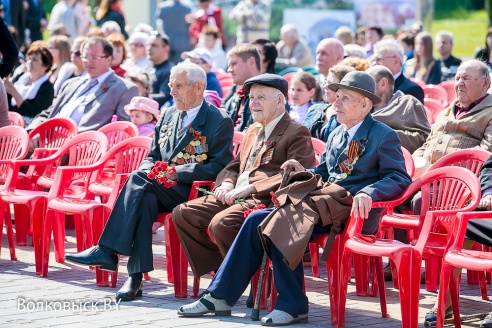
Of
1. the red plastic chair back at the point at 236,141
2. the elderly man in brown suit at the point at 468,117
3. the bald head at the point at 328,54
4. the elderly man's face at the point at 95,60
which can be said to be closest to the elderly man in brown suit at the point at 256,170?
the red plastic chair back at the point at 236,141

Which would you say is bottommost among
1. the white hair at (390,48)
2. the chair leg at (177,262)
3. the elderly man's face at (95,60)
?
the chair leg at (177,262)

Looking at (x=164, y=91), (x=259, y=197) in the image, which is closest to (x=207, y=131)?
(x=259, y=197)

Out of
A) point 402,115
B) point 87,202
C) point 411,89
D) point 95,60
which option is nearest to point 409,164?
point 402,115

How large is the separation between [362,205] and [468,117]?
178 centimetres

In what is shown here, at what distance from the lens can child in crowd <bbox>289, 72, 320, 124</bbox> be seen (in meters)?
9.12

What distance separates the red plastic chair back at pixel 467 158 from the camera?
6.79 m

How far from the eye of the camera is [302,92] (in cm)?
913

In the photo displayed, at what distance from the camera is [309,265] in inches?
319

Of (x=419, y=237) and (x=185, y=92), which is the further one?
(x=185, y=92)

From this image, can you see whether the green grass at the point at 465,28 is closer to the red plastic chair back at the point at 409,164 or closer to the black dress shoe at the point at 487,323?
the red plastic chair back at the point at 409,164

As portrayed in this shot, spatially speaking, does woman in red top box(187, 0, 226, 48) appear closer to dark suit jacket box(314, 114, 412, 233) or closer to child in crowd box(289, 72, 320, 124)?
child in crowd box(289, 72, 320, 124)

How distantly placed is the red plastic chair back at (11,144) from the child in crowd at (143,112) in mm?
996

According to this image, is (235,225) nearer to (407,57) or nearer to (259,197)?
(259,197)

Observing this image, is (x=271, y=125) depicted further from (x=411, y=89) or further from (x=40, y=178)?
(x=40, y=178)
